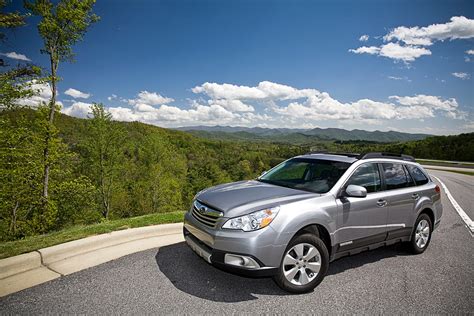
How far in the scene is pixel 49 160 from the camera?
48.6 ft

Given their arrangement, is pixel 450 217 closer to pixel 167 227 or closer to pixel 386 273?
pixel 386 273

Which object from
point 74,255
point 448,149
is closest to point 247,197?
point 74,255

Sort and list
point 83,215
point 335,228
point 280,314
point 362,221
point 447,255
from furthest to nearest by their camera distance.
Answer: point 83,215 → point 447,255 → point 362,221 → point 335,228 → point 280,314

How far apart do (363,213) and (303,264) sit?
1363 mm

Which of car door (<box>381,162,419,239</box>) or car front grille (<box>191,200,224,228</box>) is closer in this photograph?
car front grille (<box>191,200,224,228</box>)

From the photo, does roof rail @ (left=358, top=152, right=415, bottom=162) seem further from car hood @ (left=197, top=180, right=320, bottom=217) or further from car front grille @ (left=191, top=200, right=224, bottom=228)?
car front grille @ (left=191, top=200, right=224, bottom=228)

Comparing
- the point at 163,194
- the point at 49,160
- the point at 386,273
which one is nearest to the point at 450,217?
the point at 386,273

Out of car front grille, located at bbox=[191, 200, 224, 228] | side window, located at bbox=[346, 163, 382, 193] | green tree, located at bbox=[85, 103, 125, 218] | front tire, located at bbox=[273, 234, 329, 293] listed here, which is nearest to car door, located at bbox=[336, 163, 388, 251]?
side window, located at bbox=[346, 163, 382, 193]

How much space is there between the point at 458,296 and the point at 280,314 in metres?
2.54

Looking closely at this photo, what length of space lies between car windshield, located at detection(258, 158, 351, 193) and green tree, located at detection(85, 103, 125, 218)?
2532 centimetres

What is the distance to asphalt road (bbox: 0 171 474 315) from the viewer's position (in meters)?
2.94

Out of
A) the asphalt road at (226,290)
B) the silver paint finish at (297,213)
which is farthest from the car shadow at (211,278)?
the silver paint finish at (297,213)

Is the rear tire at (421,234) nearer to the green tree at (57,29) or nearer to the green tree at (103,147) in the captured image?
the green tree at (57,29)

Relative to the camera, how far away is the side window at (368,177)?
13.7 feet
